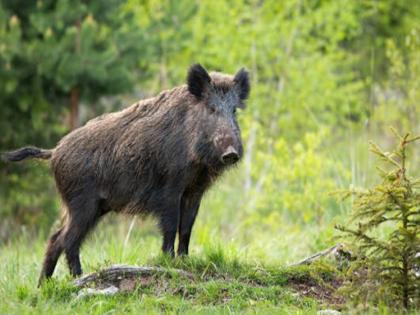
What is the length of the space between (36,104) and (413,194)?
8.45m

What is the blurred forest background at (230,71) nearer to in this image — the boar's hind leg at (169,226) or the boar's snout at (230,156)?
the boar's hind leg at (169,226)

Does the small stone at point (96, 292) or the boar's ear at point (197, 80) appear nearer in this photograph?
the small stone at point (96, 292)

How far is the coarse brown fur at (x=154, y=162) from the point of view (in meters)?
6.79

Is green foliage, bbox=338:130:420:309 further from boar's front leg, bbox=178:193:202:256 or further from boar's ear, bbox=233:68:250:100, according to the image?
boar's ear, bbox=233:68:250:100

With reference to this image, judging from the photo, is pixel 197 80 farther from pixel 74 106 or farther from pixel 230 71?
pixel 230 71

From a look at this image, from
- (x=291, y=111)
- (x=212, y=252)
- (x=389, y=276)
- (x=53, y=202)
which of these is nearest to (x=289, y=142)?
(x=291, y=111)

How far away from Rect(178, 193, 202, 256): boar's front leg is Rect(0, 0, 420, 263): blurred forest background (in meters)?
1.54

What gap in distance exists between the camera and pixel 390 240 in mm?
5434

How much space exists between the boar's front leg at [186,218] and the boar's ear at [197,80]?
37.1 inches

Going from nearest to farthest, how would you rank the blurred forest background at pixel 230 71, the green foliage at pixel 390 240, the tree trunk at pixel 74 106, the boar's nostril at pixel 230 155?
the green foliage at pixel 390 240, the boar's nostril at pixel 230 155, the blurred forest background at pixel 230 71, the tree trunk at pixel 74 106

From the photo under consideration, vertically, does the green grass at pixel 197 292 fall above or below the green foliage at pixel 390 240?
below

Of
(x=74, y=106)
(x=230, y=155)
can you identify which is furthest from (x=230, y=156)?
(x=74, y=106)

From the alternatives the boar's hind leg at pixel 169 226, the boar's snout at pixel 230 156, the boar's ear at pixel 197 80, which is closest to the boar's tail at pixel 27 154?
the boar's hind leg at pixel 169 226

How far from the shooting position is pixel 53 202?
13.3m
